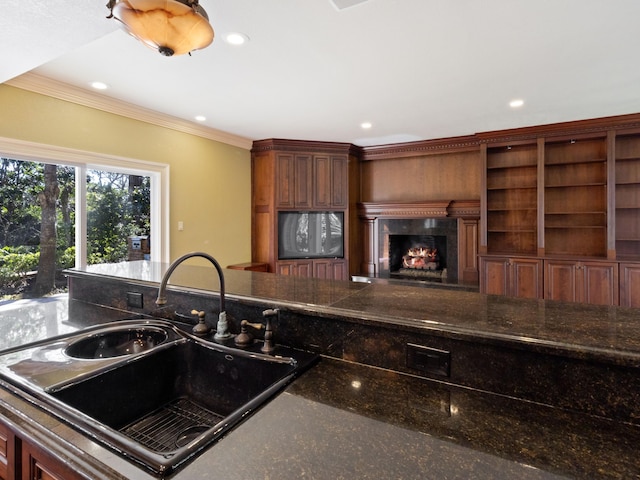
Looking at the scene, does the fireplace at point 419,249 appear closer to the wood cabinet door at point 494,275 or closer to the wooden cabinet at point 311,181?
the wood cabinet door at point 494,275

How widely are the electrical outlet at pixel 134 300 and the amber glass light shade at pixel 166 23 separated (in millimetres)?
1158

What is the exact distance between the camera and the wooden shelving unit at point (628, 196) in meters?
4.13

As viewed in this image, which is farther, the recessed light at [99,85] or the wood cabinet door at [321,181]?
the wood cabinet door at [321,181]

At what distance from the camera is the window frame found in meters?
2.92

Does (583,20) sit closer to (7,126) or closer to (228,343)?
(228,343)

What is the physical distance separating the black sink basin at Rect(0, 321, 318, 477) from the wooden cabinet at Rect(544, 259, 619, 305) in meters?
3.91

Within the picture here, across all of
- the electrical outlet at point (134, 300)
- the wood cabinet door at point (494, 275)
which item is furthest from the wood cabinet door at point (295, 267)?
the electrical outlet at point (134, 300)

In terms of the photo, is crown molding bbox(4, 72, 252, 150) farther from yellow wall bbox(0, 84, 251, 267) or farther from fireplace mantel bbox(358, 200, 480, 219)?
fireplace mantel bbox(358, 200, 480, 219)

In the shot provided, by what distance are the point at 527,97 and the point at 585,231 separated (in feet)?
7.22

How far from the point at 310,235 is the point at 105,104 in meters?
2.99

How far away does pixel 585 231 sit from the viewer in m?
4.45

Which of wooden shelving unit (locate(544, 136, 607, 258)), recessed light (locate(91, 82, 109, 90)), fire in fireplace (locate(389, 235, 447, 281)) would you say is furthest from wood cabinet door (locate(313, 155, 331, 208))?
wooden shelving unit (locate(544, 136, 607, 258))

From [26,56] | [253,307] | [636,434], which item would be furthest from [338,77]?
[636,434]

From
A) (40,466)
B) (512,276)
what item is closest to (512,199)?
(512,276)
